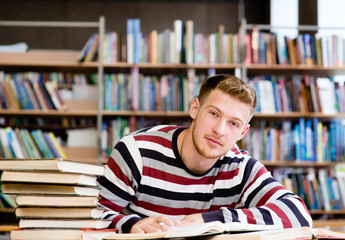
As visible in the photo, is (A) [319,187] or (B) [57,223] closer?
(B) [57,223]

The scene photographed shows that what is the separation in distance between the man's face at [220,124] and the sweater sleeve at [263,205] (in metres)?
0.13

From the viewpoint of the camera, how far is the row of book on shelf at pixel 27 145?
11.8ft

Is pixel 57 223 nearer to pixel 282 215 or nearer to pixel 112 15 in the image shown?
pixel 282 215

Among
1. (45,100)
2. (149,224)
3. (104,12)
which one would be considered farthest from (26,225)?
(104,12)

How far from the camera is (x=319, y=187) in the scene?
3.70m

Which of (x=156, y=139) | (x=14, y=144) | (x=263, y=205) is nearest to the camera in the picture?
(x=263, y=205)

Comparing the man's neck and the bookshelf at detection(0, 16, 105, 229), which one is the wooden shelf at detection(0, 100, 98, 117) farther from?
the man's neck

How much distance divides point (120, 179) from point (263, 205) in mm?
429

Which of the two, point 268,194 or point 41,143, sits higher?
point 268,194

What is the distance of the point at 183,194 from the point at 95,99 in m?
2.52

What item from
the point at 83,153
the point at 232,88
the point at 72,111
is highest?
the point at 232,88

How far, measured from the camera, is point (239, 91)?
1381 mm

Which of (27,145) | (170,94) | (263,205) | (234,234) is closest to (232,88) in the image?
(263,205)

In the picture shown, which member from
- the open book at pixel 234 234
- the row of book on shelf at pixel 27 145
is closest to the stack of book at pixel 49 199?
the open book at pixel 234 234
